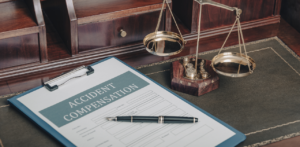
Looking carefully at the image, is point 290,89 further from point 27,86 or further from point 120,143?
point 27,86

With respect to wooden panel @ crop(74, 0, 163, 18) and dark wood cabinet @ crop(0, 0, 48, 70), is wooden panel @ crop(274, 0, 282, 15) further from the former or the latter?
dark wood cabinet @ crop(0, 0, 48, 70)

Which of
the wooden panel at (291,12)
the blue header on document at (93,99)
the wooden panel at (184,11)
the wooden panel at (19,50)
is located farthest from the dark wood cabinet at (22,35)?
the wooden panel at (291,12)

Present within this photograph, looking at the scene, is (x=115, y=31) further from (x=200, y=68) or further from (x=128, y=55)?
(x=200, y=68)

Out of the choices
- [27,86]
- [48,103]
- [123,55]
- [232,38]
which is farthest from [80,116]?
[232,38]

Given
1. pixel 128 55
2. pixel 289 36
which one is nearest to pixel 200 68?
pixel 128 55

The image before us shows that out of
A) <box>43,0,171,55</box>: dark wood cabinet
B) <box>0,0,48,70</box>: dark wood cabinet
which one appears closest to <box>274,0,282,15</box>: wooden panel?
<box>43,0,171,55</box>: dark wood cabinet

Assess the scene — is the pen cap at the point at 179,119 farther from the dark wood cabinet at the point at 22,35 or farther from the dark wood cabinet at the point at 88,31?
the dark wood cabinet at the point at 22,35

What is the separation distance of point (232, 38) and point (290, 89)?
39 cm

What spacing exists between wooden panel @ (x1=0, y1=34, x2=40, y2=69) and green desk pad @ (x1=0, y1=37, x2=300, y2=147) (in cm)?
16

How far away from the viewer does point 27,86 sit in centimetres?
117

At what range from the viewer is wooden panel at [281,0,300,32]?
1.54 metres

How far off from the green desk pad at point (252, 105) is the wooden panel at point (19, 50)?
6.5 inches

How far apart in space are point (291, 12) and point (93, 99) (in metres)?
1.04

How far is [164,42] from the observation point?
47.3 inches
